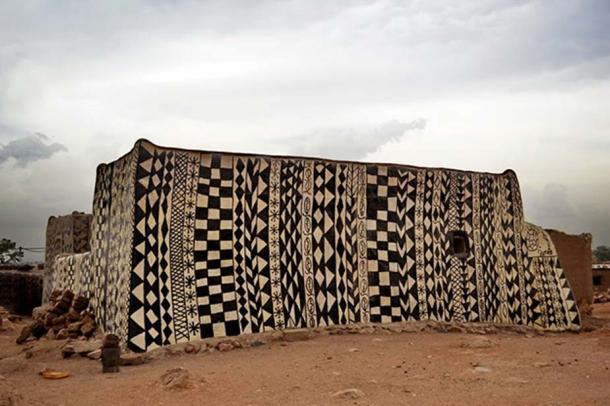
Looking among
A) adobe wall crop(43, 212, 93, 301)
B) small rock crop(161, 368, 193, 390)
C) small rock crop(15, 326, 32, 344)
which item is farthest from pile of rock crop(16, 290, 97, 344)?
adobe wall crop(43, 212, 93, 301)

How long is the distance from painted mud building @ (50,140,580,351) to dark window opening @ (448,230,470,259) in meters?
0.04

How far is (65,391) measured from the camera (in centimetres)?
653

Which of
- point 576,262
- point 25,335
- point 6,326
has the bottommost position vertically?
point 6,326

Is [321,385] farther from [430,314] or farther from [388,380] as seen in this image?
[430,314]

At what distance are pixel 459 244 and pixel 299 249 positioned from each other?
11.9ft

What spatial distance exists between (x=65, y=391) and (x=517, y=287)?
354 inches

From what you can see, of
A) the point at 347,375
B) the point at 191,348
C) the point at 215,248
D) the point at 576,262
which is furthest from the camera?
the point at 576,262

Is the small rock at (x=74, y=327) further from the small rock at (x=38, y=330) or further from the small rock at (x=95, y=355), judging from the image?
the small rock at (x=95, y=355)

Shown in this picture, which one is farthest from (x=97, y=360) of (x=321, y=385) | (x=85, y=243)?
(x=85, y=243)

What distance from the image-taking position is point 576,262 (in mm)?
15742

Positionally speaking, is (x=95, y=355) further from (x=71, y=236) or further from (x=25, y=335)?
(x=71, y=236)

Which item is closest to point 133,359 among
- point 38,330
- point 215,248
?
point 215,248

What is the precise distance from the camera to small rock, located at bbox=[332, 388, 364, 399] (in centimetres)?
595

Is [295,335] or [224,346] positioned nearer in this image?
[224,346]
